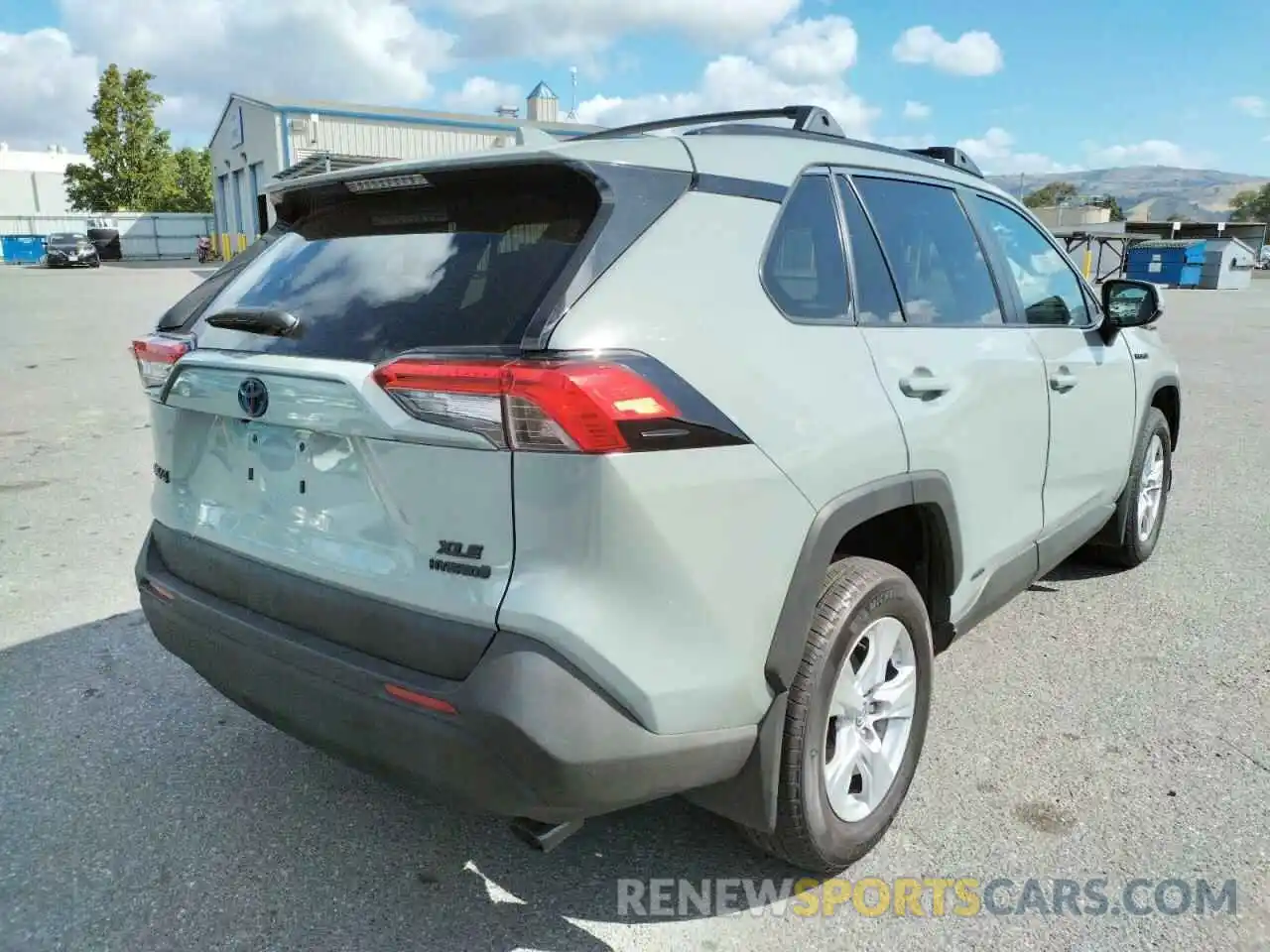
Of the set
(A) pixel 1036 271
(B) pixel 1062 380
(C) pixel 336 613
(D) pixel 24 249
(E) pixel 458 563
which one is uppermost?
(D) pixel 24 249

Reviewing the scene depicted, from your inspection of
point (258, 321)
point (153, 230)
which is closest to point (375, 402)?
point (258, 321)

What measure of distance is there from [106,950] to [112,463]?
17.7ft

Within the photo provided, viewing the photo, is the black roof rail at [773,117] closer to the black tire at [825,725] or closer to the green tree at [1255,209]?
the black tire at [825,725]

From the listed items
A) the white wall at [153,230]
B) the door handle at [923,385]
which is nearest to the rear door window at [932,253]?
the door handle at [923,385]

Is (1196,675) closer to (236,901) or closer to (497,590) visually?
(497,590)

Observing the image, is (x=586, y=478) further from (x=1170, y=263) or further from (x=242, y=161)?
(x=1170, y=263)

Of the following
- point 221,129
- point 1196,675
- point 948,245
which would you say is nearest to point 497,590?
point 948,245

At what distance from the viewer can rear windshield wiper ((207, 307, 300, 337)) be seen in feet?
7.60

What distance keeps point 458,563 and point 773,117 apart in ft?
6.39

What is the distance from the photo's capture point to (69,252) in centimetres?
4134

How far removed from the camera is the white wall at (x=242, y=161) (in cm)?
3597

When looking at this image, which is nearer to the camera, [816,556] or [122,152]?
[816,556]

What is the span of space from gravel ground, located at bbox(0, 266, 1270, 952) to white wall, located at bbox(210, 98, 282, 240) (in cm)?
3251

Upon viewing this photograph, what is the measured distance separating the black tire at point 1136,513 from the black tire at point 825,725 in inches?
93.1
